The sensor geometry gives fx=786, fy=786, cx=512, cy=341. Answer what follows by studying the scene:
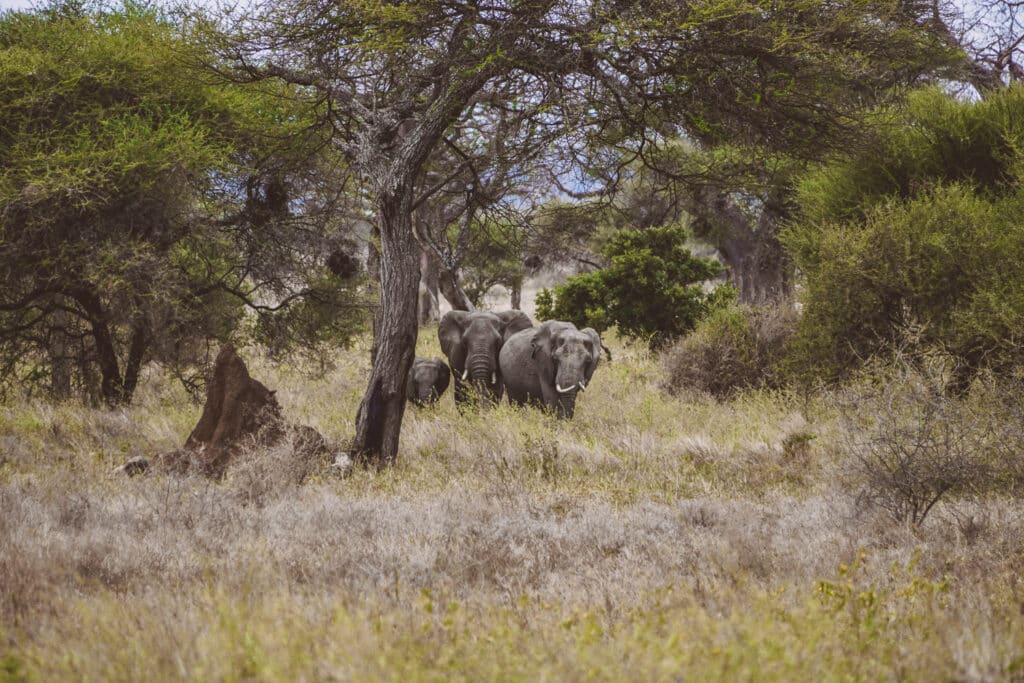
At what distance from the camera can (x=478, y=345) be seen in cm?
1327

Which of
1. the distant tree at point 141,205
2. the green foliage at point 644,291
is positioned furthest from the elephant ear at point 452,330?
the green foliage at point 644,291

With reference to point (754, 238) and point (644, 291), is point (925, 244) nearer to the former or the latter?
point (644, 291)

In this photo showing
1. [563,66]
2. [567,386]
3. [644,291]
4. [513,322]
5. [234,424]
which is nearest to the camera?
[563,66]

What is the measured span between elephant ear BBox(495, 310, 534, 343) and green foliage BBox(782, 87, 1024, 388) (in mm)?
4706

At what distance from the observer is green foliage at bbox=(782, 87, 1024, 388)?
33.9 feet

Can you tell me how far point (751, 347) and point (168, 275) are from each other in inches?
397

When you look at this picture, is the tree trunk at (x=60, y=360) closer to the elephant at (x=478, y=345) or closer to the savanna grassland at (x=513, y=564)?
the savanna grassland at (x=513, y=564)

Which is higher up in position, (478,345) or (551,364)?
(478,345)

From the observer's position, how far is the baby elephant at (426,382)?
519 inches

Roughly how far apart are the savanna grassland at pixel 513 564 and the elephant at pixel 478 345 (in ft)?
7.65

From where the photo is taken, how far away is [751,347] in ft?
47.8

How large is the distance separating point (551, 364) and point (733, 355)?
449 cm

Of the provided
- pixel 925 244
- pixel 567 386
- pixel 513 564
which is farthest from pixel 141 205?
pixel 925 244

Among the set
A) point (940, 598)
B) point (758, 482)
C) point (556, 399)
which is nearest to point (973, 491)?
point (758, 482)
